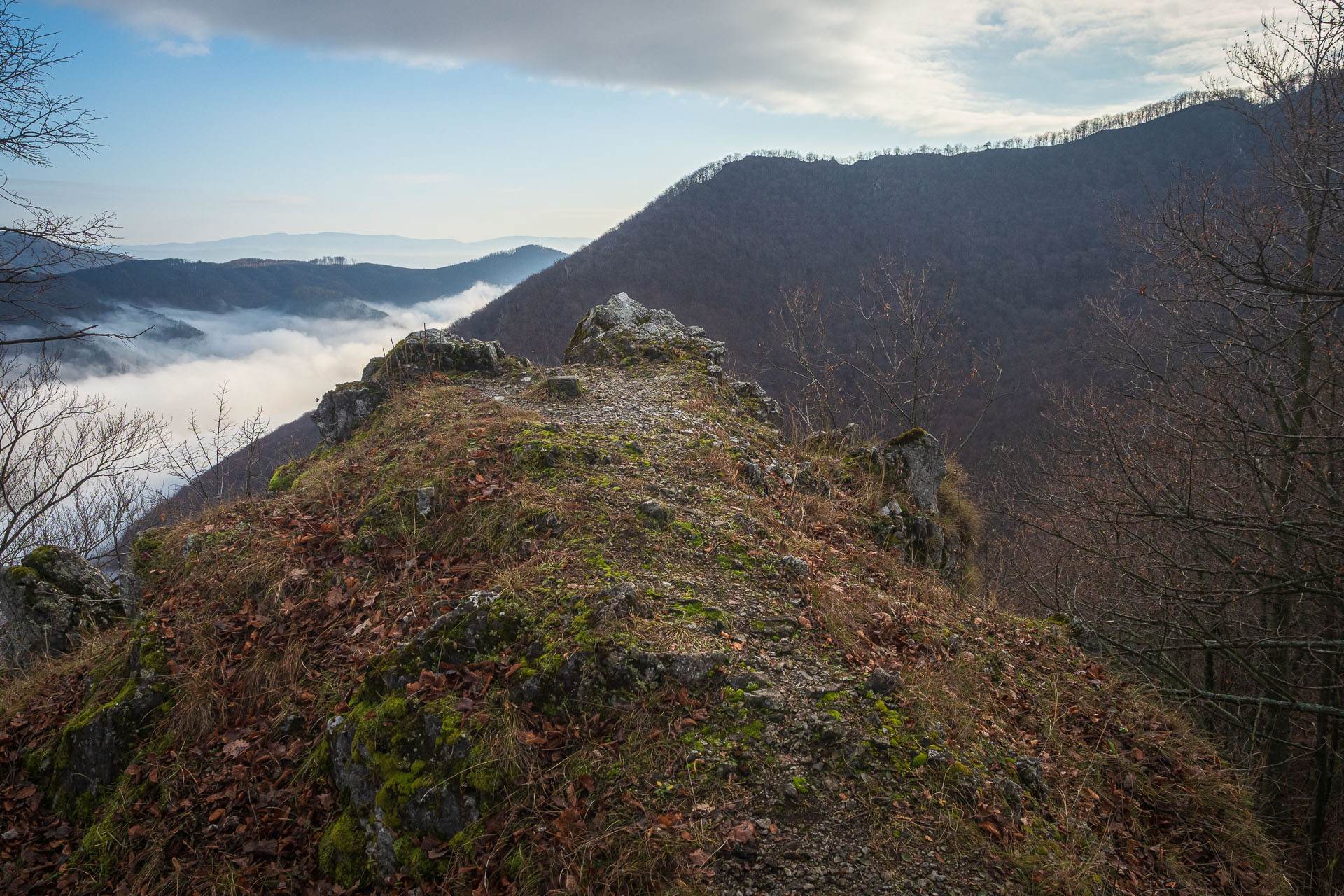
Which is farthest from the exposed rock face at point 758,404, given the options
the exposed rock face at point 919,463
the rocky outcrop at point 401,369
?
the rocky outcrop at point 401,369

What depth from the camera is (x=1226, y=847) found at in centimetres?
409

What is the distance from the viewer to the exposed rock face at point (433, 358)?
11164mm

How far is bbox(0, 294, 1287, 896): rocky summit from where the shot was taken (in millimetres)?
3469

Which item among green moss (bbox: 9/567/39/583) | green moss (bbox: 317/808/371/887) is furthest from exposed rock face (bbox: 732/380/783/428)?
green moss (bbox: 9/567/39/583)

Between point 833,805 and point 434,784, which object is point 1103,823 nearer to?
point 833,805

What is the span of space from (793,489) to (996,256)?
84.7 metres

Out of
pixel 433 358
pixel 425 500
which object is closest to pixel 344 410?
pixel 433 358

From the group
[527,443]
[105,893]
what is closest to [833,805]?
[105,893]

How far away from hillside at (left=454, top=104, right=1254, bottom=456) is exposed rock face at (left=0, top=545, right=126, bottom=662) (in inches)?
2119

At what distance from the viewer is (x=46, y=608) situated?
624 cm

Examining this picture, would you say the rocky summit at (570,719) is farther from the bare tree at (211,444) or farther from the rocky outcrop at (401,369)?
the bare tree at (211,444)

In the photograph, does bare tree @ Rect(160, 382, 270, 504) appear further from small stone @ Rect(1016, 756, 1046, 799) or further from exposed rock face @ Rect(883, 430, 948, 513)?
small stone @ Rect(1016, 756, 1046, 799)

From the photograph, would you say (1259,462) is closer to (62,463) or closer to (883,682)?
(883,682)

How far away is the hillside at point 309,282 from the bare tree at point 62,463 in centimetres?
12425
